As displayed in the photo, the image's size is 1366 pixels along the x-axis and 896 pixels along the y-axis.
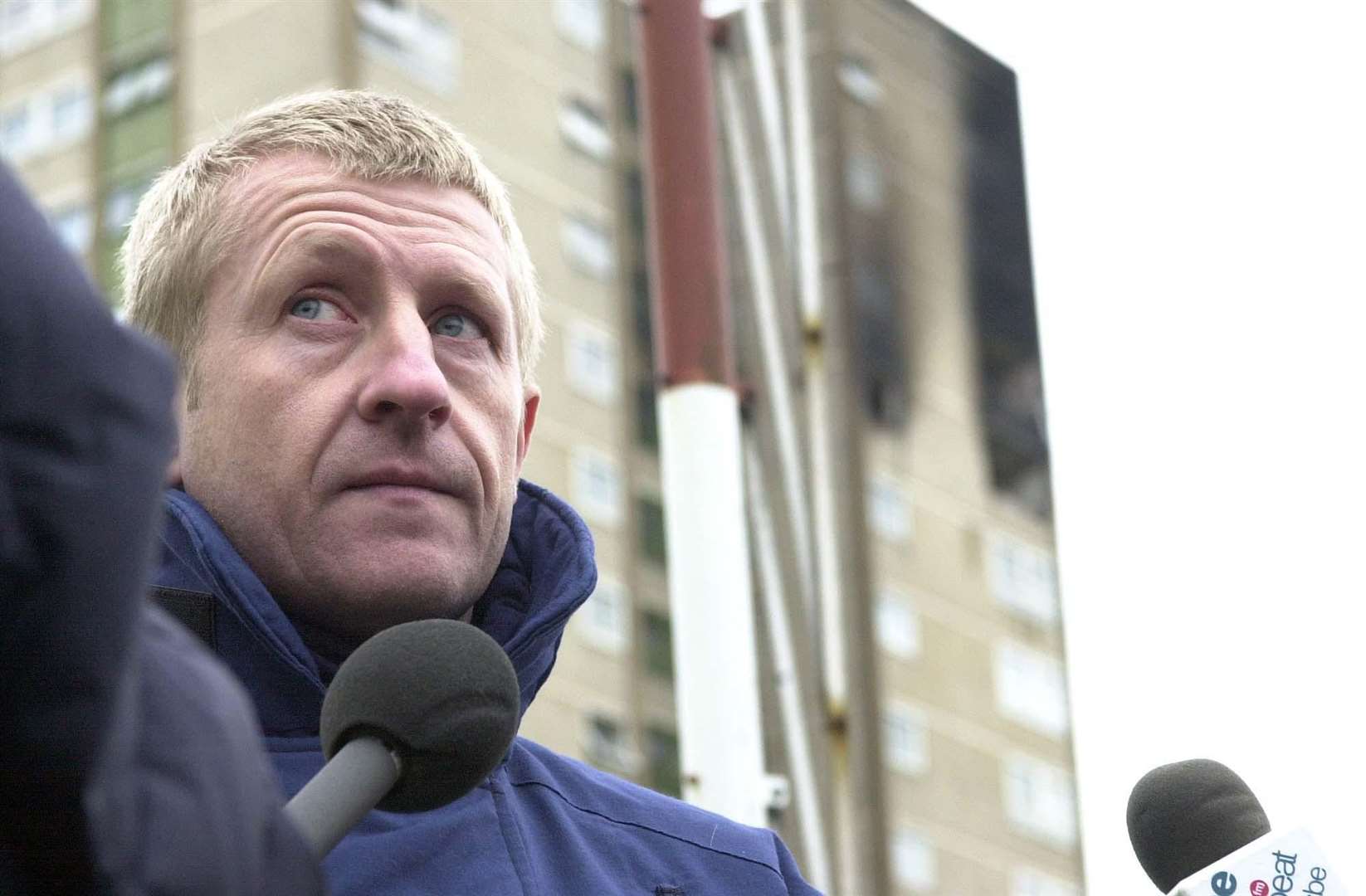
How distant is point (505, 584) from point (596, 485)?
3325 cm

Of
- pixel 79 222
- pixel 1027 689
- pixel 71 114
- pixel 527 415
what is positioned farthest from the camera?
pixel 1027 689

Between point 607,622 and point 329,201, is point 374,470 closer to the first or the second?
point 329,201

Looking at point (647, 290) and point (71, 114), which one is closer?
point (71, 114)

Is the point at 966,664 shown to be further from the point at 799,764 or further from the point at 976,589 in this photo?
the point at 799,764

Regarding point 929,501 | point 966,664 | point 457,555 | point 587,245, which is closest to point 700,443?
point 457,555

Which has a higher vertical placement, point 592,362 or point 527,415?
point 527,415

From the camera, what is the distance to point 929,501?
141 feet

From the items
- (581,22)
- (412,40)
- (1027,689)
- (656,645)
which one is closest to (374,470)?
(412,40)

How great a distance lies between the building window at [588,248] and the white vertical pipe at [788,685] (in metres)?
28.0

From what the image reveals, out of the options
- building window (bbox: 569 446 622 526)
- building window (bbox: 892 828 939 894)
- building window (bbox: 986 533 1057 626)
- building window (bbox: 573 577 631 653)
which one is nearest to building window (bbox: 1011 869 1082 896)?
building window (bbox: 892 828 939 894)

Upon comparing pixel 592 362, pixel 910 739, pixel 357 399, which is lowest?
pixel 910 739

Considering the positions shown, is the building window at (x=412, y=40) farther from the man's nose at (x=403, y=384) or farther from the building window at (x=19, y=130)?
the man's nose at (x=403, y=384)

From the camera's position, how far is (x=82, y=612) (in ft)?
2.92

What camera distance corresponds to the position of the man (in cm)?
204
